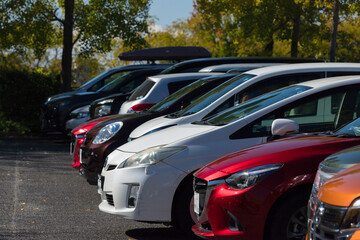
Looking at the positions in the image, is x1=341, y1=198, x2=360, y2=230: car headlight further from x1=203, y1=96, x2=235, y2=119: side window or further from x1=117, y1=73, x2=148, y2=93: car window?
x1=117, y1=73, x2=148, y2=93: car window

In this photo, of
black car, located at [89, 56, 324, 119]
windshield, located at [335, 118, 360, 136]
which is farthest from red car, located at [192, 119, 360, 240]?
black car, located at [89, 56, 324, 119]

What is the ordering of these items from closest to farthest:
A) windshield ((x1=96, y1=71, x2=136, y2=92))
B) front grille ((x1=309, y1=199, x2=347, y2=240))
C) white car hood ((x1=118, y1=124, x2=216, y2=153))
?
front grille ((x1=309, y1=199, x2=347, y2=240))
white car hood ((x1=118, y1=124, x2=216, y2=153))
windshield ((x1=96, y1=71, x2=136, y2=92))

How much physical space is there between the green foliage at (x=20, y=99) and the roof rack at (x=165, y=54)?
3.18 metres

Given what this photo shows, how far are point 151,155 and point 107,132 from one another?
8.89 feet

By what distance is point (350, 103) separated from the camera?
715 cm

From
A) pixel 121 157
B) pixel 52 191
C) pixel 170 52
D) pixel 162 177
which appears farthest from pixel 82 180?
pixel 170 52

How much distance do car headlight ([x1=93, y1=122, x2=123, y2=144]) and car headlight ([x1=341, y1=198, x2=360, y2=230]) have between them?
5842 millimetres

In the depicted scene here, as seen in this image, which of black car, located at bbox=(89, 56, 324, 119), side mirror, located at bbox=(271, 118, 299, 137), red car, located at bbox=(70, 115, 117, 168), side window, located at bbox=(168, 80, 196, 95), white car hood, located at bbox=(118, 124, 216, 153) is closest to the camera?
side mirror, located at bbox=(271, 118, 299, 137)

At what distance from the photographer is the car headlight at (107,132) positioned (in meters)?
9.48

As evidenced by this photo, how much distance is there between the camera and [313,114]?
700 centimetres

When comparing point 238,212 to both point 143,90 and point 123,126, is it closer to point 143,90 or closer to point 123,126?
point 123,126

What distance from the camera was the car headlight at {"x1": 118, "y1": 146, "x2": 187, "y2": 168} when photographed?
22.5ft

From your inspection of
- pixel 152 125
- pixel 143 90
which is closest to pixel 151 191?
pixel 152 125

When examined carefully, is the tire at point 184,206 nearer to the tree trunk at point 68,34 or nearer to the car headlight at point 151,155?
the car headlight at point 151,155
